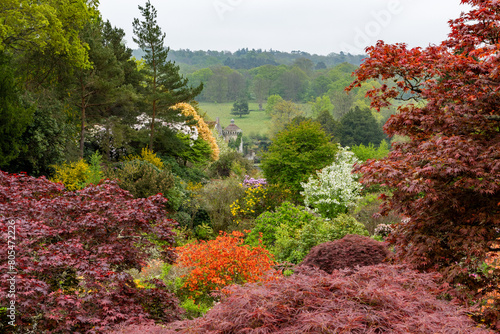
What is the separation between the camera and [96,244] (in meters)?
4.79

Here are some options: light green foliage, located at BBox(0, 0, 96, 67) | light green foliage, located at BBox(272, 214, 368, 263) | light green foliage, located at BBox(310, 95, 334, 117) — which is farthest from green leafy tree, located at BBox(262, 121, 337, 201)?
light green foliage, located at BBox(310, 95, 334, 117)

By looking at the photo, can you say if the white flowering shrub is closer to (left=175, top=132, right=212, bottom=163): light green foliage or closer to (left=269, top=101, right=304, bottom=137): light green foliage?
(left=175, top=132, right=212, bottom=163): light green foliage

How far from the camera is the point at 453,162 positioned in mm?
4484

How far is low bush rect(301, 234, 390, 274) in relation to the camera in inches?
257

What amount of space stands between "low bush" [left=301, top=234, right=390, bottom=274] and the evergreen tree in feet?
57.8

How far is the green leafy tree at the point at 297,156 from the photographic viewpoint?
15695 millimetres

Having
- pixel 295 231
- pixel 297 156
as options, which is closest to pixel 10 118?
A: pixel 295 231

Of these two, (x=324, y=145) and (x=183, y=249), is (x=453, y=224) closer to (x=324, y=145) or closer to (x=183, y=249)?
(x=183, y=249)

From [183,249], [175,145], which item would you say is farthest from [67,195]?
[175,145]

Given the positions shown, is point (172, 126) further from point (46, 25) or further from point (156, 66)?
point (46, 25)

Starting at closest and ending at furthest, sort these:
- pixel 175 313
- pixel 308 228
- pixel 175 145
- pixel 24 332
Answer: pixel 24 332 → pixel 175 313 → pixel 308 228 → pixel 175 145

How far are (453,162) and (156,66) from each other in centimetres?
2232

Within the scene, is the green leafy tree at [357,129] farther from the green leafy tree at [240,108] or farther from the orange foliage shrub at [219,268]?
the green leafy tree at [240,108]

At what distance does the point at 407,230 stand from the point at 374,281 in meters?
2.48
